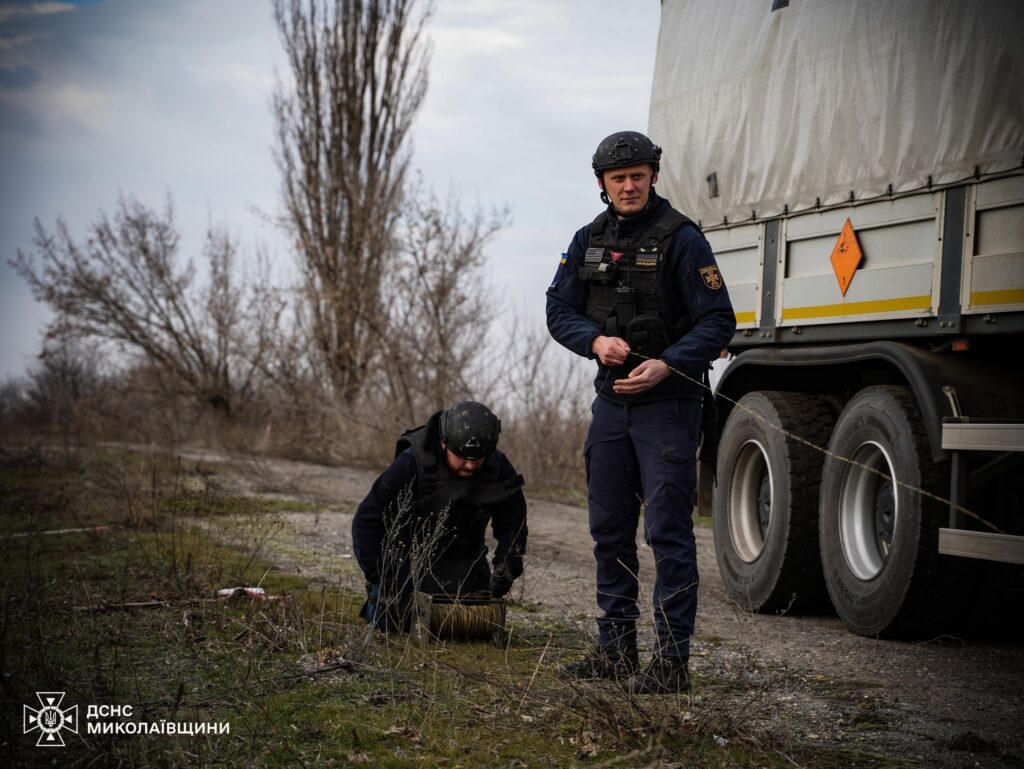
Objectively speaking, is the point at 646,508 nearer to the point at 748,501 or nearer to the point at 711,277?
the point at 711,277

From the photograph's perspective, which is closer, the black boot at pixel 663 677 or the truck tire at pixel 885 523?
the black boot at pixel 663 677

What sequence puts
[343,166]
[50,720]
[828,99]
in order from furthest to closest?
[343,166] → [828,99] → [50,720]

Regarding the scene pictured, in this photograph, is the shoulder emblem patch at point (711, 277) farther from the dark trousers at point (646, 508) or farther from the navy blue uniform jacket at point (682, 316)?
the dark trousers at point (646, 508)

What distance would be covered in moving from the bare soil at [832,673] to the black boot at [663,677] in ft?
0.39

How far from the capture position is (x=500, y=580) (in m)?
5.30

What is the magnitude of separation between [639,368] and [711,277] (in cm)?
50

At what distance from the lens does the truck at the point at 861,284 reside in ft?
17.2

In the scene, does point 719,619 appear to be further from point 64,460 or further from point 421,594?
point 64,460

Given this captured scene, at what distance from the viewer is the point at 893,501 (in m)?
5.92

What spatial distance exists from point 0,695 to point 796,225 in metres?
4.75

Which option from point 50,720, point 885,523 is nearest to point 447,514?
point 50,720

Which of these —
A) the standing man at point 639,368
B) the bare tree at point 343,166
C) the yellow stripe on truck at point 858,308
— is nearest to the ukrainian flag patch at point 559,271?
the standing man at point 639,368

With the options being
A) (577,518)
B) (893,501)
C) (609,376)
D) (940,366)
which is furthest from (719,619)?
(577,518)

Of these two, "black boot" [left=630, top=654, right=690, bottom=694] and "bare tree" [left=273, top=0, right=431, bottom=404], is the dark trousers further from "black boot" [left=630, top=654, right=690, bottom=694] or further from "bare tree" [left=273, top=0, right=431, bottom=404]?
"bare tree" [left=273, top=0, right=431, bottom=404]
